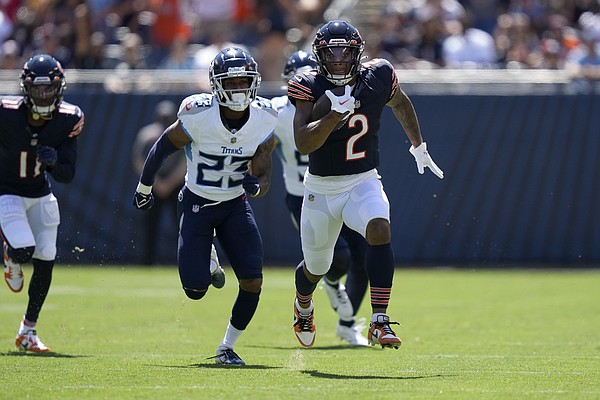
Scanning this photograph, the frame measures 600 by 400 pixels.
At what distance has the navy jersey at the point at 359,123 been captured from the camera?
6867 millimetres

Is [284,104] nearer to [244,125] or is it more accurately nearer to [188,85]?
[244,125]

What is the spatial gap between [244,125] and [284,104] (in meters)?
1.68

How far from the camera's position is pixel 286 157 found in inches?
353

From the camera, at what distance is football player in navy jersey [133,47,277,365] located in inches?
276

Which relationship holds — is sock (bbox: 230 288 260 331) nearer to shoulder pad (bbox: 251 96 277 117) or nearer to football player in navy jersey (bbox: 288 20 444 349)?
football player in navy jersey (bbox: 288 20 444 349)

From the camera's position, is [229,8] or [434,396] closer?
[434,396]

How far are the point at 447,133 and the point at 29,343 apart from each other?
7468mm

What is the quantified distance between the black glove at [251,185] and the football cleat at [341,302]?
175cm

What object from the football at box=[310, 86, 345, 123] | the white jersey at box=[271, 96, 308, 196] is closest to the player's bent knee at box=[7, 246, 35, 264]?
the white jersey at box=[271, 96, 308, 196]

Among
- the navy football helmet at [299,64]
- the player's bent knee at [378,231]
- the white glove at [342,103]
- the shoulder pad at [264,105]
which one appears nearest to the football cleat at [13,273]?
the shoulder pad at [264,105]

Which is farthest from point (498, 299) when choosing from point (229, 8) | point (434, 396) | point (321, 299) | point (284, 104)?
point (229, 8)

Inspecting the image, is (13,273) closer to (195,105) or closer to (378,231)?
(195,105)

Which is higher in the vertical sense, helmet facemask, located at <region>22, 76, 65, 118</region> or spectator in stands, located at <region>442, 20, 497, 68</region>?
helmet facemask, located at <region>22, 76, 65, 118</region>

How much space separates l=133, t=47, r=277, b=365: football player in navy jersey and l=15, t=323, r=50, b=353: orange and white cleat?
1319 mm
